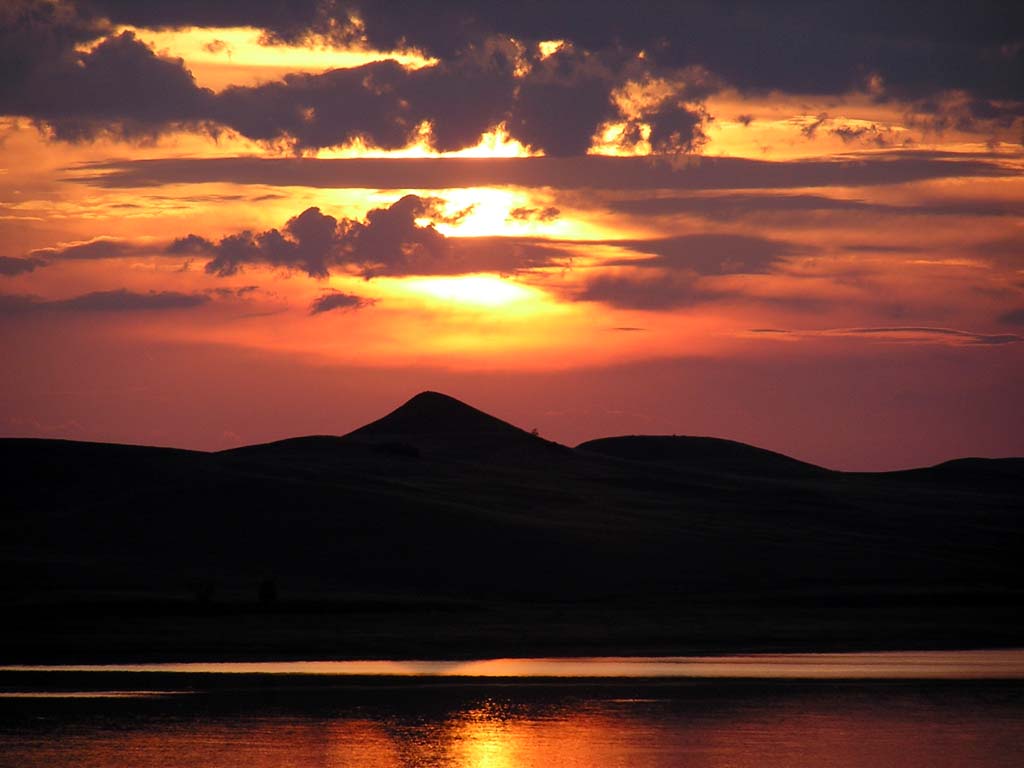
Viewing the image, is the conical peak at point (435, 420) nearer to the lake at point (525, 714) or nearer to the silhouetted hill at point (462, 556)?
the silhouetted hill at point (462, 556)

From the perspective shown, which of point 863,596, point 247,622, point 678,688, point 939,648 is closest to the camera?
point 678,688

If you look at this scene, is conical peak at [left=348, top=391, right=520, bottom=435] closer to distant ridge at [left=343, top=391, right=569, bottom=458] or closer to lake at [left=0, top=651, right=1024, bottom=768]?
distant ridge at [left=343, top=391, right=569, bottom=458]

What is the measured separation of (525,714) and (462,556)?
167 feet

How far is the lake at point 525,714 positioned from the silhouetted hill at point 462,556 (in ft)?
21.5

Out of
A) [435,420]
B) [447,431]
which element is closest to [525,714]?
[447,431]

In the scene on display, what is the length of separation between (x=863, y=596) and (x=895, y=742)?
43.9 meters

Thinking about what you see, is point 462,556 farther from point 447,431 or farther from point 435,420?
point 435,420

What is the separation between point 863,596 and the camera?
79.9m

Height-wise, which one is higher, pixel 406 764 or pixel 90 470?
pixel 90 470

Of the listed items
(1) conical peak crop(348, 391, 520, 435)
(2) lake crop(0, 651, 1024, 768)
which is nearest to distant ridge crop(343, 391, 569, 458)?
(1) conical peak crop(348, 391, 520, 435)

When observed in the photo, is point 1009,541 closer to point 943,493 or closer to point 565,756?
point 943,493

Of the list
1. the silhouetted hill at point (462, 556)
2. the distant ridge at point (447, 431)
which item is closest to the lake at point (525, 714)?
the silhouetted hill at point (462, 556)

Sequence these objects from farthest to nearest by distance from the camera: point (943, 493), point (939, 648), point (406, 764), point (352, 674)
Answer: point (943, 493) → point (939, 648) → point (352, 674) → point (406, 764)

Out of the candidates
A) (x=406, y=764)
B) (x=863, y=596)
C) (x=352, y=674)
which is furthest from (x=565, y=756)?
(x=863, y=596)
